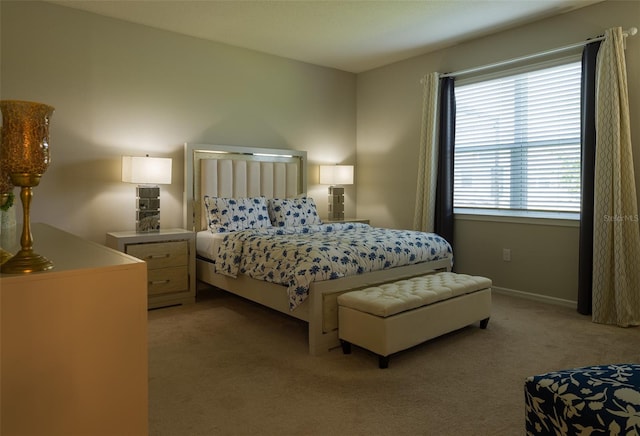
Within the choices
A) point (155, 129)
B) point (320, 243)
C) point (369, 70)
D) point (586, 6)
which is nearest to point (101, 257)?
point (320, 243)

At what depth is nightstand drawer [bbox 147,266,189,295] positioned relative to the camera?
12.4 feet

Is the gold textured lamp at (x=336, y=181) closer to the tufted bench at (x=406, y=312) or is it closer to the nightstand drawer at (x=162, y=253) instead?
the nightstand drawer at (x=162, y=253)

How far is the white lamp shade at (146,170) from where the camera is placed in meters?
3.78

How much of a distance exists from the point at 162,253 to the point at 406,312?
7.45ft

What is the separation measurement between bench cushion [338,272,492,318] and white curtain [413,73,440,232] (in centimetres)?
162

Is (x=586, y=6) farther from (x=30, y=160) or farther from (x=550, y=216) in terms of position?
(x=30, y=160)

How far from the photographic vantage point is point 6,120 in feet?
3.58

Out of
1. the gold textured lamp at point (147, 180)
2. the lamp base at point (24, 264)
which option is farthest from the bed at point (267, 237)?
the lamp base at point (24, 264)

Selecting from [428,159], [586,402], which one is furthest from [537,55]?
[586,402]

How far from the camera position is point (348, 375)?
8.12ft

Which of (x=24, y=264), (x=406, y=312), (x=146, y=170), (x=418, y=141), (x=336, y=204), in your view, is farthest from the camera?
(x=336, y=204)

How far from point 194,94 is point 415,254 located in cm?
279

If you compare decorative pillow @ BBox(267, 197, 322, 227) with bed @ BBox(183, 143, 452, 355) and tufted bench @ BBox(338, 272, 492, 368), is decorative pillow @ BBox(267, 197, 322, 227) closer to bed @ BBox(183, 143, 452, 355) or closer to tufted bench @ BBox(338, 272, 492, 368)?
bed @ BBox(183, 143, 452, 355)

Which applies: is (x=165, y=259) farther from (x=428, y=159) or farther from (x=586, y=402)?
(x=586, y=402)
